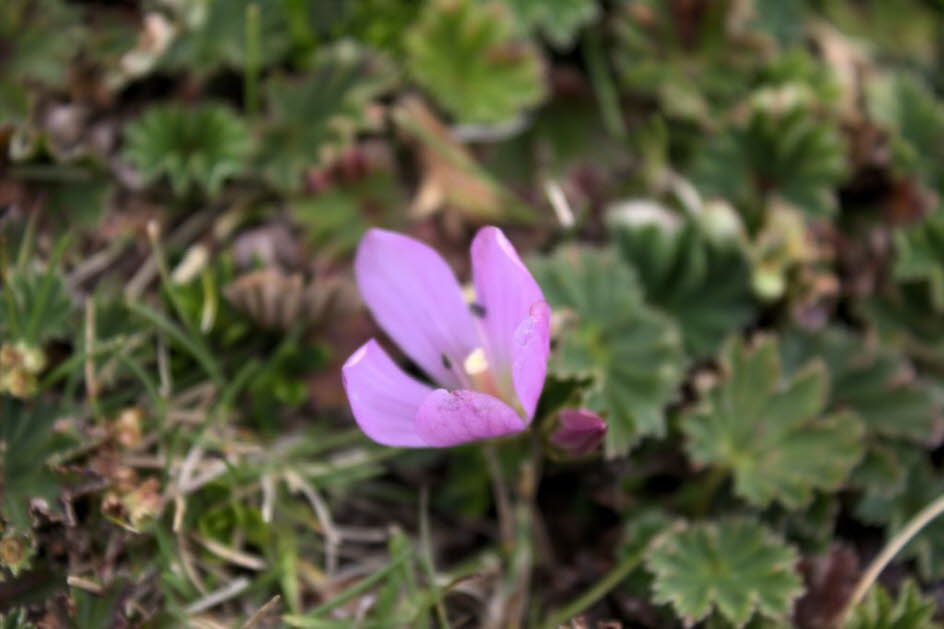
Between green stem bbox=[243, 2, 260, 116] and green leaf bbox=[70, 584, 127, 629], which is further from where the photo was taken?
green stem bbox=[243, 2, 260, 116]

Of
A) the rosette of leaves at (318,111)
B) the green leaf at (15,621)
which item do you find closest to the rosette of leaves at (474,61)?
the rosette of leaves at (318,111)

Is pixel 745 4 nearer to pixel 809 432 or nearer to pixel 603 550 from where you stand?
pixel 809 432

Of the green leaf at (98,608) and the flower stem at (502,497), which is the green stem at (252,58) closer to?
the flower stem at (502,497)

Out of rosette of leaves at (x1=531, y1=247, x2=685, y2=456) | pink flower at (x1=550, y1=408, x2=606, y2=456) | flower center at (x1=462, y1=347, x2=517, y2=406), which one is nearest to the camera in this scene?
pink flower at (x1=550, y1=408, x2=606, y2=456)

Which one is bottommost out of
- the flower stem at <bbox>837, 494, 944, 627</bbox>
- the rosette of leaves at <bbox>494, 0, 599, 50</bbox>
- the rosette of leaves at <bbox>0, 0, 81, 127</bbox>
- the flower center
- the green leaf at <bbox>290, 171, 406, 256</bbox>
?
the flower stem at <bbox>837, 494, 944, 627</bbox>

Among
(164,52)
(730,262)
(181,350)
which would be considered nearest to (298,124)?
(164,52)

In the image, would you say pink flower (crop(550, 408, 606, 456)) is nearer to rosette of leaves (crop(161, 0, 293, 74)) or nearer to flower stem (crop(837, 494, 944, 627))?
flower stem (crop(837, 494, 944, 627))

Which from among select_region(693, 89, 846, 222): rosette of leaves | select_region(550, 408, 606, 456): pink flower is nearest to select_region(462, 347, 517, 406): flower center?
select_region(550, 408, 606, 456): pink flower

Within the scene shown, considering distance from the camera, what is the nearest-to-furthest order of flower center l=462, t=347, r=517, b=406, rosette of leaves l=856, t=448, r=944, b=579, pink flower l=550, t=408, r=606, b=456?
1. pink flower l=550, t=408, r=606, b=456
2. flower center l=462, t=347, r=517, b=406
3. rosette of leaves l=856, t=448, r=944, b=579
